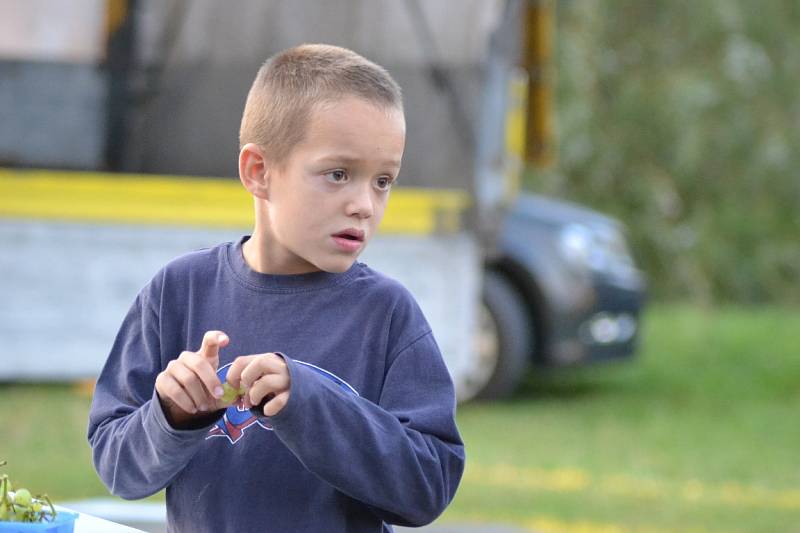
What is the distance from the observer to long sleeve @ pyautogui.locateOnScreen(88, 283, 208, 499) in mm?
1896

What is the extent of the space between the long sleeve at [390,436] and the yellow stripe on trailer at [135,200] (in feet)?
17.8

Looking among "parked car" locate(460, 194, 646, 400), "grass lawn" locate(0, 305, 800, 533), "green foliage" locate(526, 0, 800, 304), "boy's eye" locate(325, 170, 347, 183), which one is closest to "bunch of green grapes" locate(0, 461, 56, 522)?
"boy's eye" locate(325, 170, 347, 183)

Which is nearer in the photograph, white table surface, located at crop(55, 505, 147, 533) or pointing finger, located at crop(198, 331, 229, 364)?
pointing finger, located at crop(198, 331, 229, 364)

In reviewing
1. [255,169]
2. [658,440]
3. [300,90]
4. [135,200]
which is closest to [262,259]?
[255,169]

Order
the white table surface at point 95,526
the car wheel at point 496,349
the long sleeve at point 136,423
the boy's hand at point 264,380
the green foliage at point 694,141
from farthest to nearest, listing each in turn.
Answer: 1. the green foliage at point 694,141
2. the car wheel at point 496,349
3. the white table surface at point 95,526
4. the long sleeve at point 136,423
5. the boy's hand at point 264,380

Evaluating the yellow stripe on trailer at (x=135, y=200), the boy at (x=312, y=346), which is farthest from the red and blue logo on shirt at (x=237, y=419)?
the yellow stripe on trailer at (x=135, y=200)

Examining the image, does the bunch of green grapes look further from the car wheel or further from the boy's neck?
the car wheel

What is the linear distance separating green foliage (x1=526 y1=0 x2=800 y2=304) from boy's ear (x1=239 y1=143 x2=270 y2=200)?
17654mm

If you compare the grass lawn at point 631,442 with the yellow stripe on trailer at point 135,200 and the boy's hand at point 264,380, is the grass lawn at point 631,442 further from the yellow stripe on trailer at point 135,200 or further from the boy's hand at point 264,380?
the boy's hand at point 264,380

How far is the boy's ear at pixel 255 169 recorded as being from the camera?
2.05m

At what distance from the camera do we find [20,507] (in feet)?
6.14

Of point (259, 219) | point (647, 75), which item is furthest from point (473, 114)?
point (647, 75)

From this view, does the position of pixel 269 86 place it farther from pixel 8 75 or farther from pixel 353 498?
pixel 8 75

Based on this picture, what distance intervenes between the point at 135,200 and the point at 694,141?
13.6 metres
